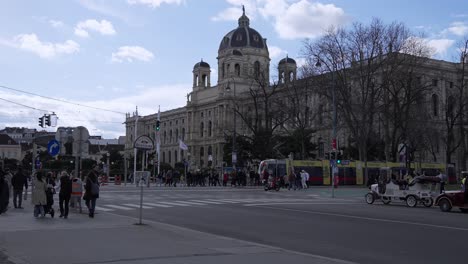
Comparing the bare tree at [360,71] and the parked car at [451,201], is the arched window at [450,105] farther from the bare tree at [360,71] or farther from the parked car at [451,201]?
the parked car at [451,201]

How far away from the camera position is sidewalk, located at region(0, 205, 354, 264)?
9516 mm

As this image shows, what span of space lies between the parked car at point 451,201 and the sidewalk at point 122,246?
1380 cm

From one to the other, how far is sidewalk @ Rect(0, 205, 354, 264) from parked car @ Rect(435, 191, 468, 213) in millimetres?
13804

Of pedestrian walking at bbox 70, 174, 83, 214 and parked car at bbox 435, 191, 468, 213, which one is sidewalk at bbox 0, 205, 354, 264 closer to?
pedestrian walking at bbox 70, 174, 83, 214

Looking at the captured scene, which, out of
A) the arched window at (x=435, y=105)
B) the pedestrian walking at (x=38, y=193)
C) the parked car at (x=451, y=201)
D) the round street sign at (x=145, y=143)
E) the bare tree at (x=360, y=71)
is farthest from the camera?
the arched window at (x=435, y=105)

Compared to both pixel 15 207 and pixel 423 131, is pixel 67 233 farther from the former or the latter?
pixel 423 131

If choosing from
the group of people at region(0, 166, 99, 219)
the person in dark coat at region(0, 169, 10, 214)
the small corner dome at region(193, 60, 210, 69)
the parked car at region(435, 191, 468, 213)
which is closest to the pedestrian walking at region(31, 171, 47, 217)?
the group of people at region(0, 166, 99, 219)

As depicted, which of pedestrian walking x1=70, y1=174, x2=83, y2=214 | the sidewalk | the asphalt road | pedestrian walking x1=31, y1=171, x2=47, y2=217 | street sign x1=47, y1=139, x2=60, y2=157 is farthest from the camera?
street sign x1=47, y1=139, x2=60, y2=157

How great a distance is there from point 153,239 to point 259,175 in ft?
140

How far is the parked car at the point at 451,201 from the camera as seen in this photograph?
2319 centimetres

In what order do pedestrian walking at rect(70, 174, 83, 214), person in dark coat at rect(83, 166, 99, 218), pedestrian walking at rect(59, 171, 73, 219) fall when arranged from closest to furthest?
pedestrian walking at rect(59, 171, 73, 219), person in dark coat at rect(83, 166, 99, 218), pedestrian walking at rect(70, 174, 83, 214)

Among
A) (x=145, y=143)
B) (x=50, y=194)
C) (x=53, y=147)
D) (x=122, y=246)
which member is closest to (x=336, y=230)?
(x=145, y=143)

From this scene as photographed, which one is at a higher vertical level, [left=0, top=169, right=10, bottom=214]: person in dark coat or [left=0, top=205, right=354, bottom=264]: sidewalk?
[left=0, top=169, right=10, bottom=214]: person in dark coat

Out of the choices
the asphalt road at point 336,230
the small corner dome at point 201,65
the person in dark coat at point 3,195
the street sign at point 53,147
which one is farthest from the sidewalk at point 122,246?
the small corner dome at point 201,65
